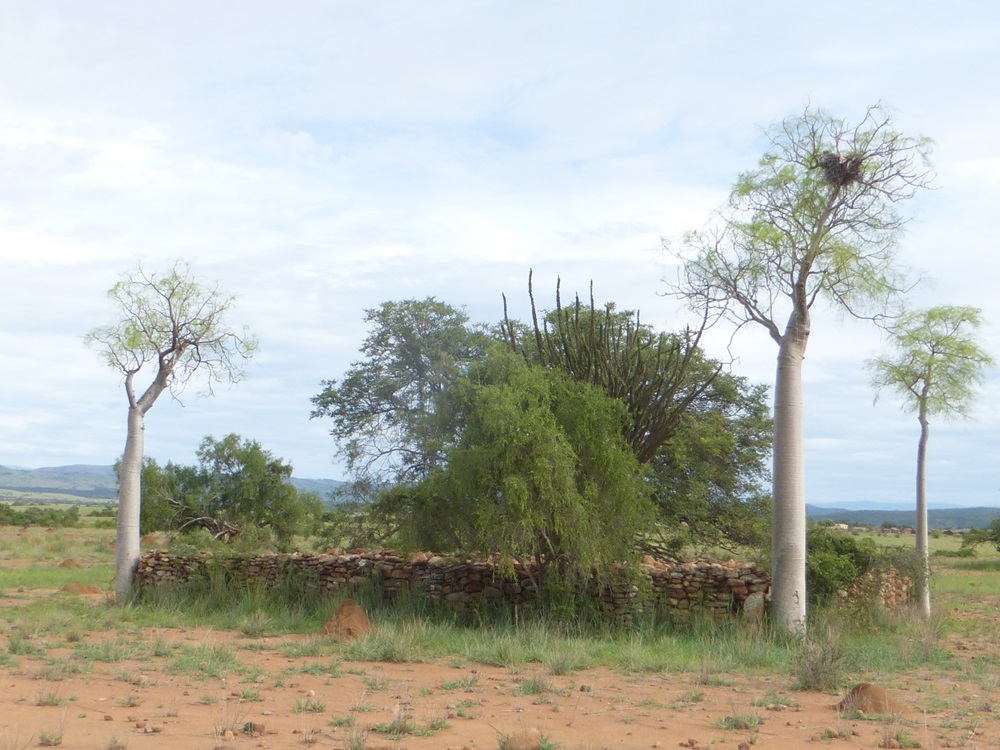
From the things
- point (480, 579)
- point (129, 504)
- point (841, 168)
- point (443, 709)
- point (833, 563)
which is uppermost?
point (841, 168)

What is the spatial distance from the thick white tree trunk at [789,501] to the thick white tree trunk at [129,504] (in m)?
11.7

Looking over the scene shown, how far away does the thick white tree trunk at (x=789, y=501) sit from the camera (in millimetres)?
13914

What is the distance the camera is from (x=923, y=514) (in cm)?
1861

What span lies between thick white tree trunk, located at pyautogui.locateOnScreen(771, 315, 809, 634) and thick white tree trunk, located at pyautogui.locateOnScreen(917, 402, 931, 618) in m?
4.35

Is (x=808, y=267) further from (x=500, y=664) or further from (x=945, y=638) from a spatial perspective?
(x=500, y=664)

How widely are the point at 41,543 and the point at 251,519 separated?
450 inches

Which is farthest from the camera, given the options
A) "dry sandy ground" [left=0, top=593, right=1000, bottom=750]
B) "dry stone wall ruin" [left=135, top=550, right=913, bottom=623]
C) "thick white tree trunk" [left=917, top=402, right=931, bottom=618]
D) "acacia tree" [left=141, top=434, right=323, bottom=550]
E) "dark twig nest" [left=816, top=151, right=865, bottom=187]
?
"acacia tree" [left=141, top=434, right=323, bottom=550]

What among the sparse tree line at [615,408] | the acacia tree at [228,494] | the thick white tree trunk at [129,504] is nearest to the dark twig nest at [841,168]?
the sparse tree line at [615,408]

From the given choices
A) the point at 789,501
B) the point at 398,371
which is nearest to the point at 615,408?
the point at 789,501

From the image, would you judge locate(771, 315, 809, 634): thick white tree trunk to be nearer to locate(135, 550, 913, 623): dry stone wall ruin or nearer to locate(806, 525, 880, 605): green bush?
locate(135, 550, 913, 623): dry stone wall ruin

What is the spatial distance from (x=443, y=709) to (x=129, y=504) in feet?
36.9

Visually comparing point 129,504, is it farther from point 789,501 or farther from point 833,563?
point 833,563

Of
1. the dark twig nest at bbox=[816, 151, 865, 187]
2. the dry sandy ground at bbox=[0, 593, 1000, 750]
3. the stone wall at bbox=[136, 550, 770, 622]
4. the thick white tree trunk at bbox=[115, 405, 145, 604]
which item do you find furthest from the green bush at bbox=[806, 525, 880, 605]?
the thick white tree trunk at bbox=[115, 405, 145, 604]

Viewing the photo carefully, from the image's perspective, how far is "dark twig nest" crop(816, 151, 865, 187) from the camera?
14.8 m
